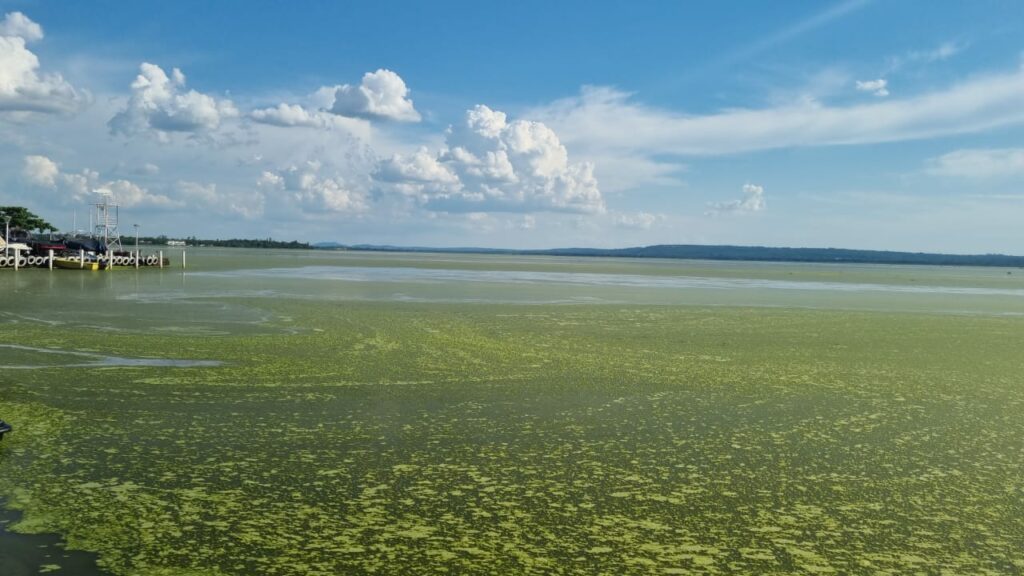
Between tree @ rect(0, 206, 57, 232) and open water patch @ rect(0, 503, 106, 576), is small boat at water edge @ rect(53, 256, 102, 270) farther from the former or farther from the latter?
open water patch @ rect(0, 503, 106, 576)

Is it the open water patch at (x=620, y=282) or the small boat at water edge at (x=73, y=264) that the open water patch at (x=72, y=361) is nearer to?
the open water patch at (x=620, y=282)

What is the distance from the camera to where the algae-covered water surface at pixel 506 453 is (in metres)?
4.86

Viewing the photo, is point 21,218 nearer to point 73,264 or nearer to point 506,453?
point 73,264

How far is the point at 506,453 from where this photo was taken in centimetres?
701

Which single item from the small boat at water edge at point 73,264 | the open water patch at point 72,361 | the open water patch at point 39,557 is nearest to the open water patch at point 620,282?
the small boat at water edge at point 73,264

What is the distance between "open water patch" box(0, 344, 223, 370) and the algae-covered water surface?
102mm

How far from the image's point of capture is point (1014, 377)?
11961mm

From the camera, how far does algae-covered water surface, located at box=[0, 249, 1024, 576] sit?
4863 millimetres

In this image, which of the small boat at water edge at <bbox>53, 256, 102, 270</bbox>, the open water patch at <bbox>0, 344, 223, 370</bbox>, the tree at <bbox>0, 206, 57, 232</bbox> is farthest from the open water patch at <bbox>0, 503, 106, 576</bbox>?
the tree at <bbox>0, 206, 57, 232</bbox>

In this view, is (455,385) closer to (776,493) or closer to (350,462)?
(350,462)

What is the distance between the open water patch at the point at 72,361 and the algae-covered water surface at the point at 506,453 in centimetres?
10

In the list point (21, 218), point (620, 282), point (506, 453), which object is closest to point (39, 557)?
point (506, 453)

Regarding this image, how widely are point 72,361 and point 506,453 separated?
305 inches

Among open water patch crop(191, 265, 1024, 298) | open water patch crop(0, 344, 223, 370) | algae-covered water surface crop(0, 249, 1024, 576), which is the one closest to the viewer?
algae-covered water surface crop(0, 249, 1024, 576)
